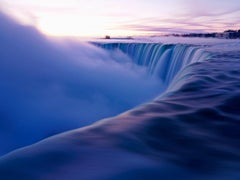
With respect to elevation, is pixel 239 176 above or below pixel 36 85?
above

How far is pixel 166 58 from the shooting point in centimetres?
1717

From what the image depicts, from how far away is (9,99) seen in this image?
8.84m

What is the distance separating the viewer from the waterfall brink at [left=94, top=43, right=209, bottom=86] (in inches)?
540

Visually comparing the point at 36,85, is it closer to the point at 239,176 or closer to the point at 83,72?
the point at 83,72

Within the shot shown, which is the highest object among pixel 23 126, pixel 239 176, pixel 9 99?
pixel 239 176

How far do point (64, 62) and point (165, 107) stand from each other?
10.6m

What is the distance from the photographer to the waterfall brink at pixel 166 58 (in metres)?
13.7

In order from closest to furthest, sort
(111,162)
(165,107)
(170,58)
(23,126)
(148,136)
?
(111,162) → (148,136) → (165,107) → (23,126) → (170,58)

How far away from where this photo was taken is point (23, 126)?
859cm

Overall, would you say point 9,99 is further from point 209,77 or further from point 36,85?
point 209,77

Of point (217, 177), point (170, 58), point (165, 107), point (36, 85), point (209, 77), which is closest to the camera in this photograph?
point (217, 177)

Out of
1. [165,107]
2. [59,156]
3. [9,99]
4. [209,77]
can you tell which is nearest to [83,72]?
[9,99]

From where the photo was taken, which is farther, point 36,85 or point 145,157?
point 36,85

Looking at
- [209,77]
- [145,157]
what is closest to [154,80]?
[209,77]
